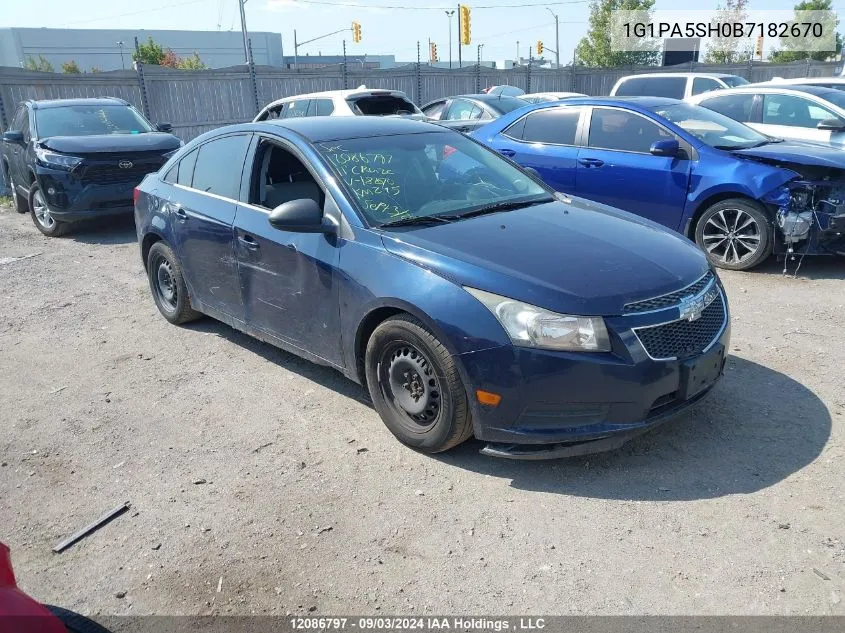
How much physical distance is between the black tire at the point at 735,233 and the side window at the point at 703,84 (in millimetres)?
8853

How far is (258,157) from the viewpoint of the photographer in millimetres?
4879

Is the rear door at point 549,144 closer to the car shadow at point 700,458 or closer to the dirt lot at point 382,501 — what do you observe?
the dirt lot at point 382,501

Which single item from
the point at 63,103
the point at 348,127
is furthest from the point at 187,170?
the point at 63,103

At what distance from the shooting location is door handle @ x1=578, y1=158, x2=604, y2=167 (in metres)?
7.67

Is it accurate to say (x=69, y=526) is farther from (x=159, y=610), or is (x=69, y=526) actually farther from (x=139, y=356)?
(x=139, y=356)

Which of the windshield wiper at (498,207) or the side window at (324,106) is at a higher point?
the side window at (324,106)

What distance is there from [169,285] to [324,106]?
7.61m

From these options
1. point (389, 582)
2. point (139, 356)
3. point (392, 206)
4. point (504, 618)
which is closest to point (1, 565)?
point (389, 582)

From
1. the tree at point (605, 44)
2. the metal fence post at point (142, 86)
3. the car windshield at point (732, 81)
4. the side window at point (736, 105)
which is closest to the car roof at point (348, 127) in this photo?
the side window at point (736, 105)

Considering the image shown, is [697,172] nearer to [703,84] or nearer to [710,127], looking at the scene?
[710,127]

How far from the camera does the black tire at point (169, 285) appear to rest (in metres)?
5.73

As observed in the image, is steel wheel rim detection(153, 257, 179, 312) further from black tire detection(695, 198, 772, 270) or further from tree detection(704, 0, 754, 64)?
tree detection(704, 0, 754, 64)

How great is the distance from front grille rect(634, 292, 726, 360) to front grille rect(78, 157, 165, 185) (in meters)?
8.22

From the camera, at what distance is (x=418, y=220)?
163 inches
